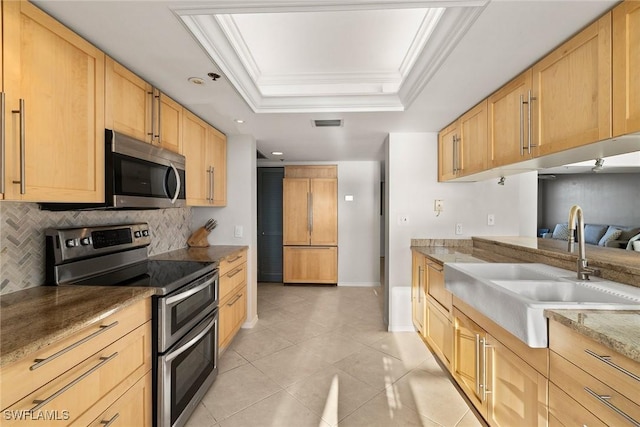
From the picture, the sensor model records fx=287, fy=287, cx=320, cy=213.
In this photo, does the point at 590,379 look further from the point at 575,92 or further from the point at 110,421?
the point at 110,421

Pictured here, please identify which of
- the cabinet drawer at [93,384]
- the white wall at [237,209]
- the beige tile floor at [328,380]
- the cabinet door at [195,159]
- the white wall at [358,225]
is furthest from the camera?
the white wall at [358,225]

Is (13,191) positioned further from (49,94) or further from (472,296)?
(472,296)

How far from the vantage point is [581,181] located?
605cm

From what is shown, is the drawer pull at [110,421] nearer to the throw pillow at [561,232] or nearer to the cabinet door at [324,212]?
the cabinet door at [324,212]

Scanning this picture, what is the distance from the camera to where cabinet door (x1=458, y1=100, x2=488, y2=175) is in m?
2.24

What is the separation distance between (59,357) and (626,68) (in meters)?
2.36

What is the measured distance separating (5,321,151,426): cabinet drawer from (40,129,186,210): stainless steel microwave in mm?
729

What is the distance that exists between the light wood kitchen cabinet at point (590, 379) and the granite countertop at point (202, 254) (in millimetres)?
2141

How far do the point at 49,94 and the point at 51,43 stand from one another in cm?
22

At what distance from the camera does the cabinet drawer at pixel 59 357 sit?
0.83 meters

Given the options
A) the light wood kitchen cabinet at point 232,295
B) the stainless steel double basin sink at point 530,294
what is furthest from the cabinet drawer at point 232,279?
the stainless steel double basin sink at point 530,294

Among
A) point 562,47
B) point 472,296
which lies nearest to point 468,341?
point 472,296

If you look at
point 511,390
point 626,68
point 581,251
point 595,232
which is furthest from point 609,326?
point 595,232

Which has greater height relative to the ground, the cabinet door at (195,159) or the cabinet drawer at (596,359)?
the cabinet door at (195,159)
